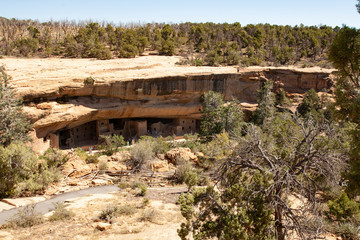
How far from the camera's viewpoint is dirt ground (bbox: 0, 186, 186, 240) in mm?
8172

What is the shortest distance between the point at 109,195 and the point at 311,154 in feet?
27.3

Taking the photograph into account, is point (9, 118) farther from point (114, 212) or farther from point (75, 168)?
point (114, 212)

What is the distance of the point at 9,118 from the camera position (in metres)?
15.1

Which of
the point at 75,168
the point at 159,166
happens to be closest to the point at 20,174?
the point at 75,168

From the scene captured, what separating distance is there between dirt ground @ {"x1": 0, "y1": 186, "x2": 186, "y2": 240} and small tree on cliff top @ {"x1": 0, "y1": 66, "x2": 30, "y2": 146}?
20.9ft

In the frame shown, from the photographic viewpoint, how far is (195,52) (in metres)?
36.6

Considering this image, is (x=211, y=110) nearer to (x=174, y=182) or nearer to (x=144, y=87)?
(x=144, y=87)

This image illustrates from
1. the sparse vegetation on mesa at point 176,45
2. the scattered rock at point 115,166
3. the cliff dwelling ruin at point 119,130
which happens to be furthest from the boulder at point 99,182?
the sparse vegetation on mesa at point 176,45

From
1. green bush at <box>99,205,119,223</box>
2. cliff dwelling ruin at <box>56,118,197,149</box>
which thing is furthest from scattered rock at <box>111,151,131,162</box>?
green bush at <box>99,205,119,223</box>

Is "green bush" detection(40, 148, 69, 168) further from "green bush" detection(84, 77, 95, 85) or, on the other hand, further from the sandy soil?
"green bush" detection(84, 77, 95, 85)

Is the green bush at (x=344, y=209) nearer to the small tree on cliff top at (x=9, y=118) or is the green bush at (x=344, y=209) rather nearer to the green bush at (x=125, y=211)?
the green bush at (x=125, y=211)

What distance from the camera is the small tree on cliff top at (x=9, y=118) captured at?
14891 mm

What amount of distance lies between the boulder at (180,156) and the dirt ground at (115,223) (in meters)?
4.17

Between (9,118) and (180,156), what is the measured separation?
9252mm
